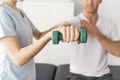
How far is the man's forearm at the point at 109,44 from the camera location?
68.3 inches

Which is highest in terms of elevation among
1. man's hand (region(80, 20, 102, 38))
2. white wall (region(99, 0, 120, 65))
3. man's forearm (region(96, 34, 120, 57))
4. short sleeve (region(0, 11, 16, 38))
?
short sleeve (region(0, 11, 16, 38))

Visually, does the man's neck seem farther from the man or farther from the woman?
the woman

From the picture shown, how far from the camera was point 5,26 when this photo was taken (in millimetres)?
1215

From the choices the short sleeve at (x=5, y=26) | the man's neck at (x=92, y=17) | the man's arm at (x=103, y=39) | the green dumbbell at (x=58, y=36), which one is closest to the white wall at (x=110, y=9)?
the man's neck at (x=92, y=17)

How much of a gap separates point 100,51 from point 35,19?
4.22 feet

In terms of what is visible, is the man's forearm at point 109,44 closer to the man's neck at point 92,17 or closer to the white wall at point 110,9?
the man's neck at point 92,17

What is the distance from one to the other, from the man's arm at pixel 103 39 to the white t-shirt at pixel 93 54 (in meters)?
0.07

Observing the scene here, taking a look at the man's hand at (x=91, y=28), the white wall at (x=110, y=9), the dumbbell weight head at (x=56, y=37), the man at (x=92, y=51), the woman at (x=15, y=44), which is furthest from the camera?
the white wall at (x=110, y=9)

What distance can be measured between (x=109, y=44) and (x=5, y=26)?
824 mm

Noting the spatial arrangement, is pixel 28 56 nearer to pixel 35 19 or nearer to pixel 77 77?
pixel 77 77

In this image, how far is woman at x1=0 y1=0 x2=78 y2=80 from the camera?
1126 mm

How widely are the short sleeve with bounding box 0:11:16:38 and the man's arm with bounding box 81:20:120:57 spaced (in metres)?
0.60


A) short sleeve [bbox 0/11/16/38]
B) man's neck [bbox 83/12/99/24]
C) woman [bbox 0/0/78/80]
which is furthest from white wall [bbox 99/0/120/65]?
short sleeve [bbox 0/11/16/38]

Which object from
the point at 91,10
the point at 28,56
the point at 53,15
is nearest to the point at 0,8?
the point at 28,56
